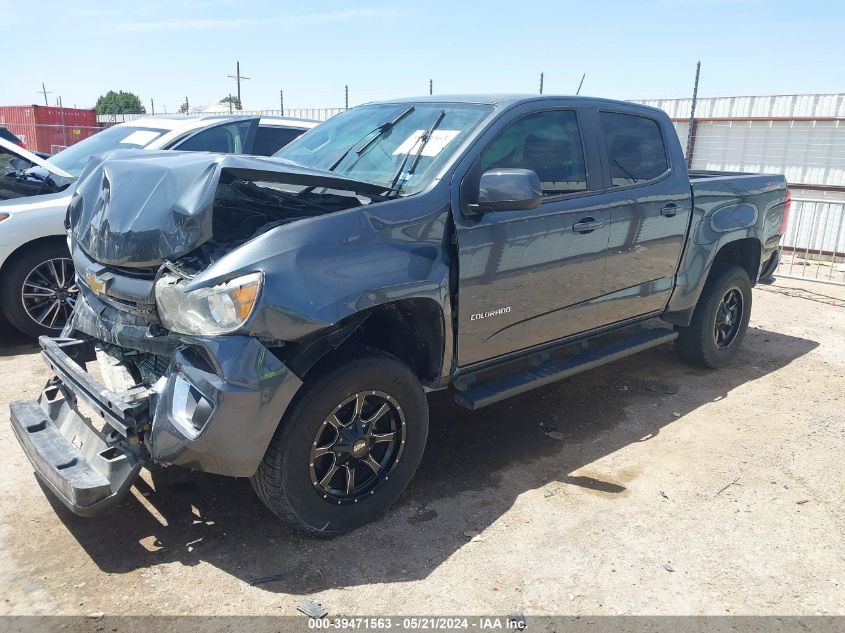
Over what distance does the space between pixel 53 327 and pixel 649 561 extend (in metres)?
5.08

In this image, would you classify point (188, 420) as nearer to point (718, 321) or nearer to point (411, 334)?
point (411, 334)

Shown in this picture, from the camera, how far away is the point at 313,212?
332 cm

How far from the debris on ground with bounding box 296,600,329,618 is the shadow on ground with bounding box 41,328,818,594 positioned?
109 mm

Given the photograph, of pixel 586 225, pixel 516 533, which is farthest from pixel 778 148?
pixel 516 533

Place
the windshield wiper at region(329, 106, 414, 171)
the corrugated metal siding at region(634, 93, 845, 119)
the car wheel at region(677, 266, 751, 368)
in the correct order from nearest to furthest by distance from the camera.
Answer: the windshield wiper at region(329, 106, 414, 171), the car wheel at region(677, 266, 751, 368), the corrugated metal siding at region(634, 93, 845, 119)

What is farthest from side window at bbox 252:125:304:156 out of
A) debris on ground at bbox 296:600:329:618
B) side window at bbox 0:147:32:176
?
debris on ground at bbox 296:600:329:618

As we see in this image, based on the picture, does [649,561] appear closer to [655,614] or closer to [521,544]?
[655,614]

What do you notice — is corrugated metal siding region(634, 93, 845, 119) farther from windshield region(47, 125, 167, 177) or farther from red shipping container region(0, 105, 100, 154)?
red shipping container region(0, 105, 100, 154)

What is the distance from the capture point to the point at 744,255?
233 inches

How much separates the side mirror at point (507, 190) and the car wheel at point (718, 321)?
2751 mm

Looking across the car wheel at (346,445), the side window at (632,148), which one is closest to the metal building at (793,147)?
the side window at (632,148)

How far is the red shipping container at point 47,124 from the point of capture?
2272cm

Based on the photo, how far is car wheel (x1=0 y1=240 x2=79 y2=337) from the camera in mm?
5598

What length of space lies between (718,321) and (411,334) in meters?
3.37
